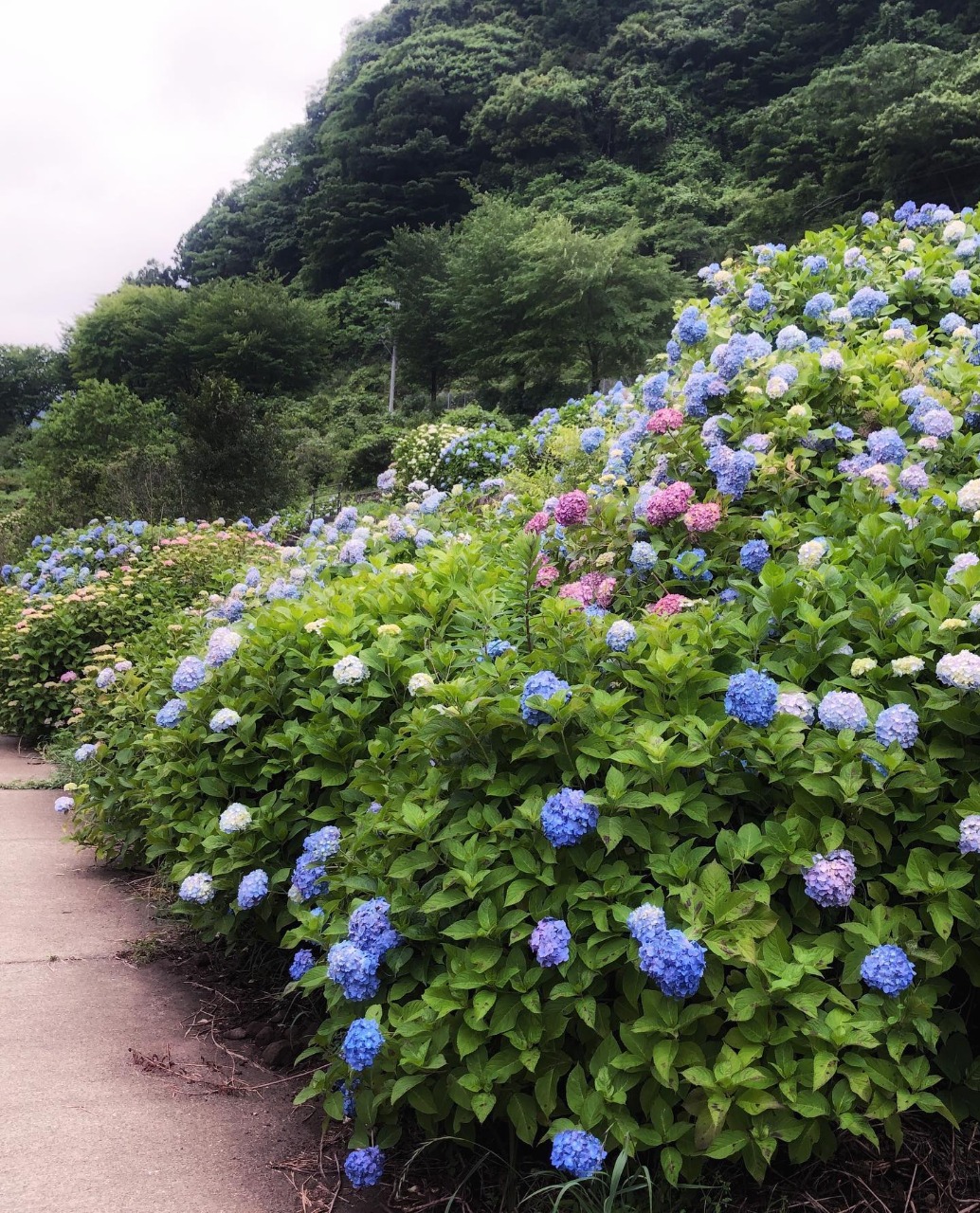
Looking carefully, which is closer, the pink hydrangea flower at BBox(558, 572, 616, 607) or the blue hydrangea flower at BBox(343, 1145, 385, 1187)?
the blue hydrangea flower at BBox(343, 1145, 385, 1187)

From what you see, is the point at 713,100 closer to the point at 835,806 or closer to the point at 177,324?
the point at 177,324

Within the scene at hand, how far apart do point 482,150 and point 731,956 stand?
1728 inches

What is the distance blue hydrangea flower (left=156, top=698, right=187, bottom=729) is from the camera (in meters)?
2.64

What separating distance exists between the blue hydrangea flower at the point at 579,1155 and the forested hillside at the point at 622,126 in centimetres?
2254

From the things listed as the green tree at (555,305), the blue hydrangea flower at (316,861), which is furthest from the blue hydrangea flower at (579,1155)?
→ the green tree at (555,305)

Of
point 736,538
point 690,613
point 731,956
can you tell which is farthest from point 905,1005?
point 736,538

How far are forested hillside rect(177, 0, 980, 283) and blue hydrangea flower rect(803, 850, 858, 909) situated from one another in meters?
22.0

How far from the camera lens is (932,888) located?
4.89 feet

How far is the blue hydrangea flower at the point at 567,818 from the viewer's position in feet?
5.00

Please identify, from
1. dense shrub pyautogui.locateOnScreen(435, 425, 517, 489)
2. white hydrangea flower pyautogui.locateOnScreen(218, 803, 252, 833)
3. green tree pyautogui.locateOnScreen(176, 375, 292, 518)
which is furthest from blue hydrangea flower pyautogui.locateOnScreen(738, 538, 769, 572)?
green tree pyautogui.locateOnScreen(176, 375, 292, 518)

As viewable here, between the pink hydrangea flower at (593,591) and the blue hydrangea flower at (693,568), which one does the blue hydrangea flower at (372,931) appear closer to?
the pink hydrangea flower at (593,591)

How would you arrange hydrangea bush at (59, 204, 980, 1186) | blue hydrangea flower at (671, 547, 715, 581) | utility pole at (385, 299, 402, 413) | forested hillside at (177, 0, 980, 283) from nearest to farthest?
hydrangea bush at (59, 204, 980, 1186) → blue hydrangea flower at (671, 547, 715, 581) → forested hillside at (177, 0, 980, 283) → utility pole at (385, 299, 402, 413)

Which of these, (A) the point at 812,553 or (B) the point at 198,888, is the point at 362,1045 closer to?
(B) the point at 198,888

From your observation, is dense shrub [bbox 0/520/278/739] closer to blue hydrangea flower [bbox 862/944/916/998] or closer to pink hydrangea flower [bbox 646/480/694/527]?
pink hydrangea flower [bbox 646/480/694/527]
